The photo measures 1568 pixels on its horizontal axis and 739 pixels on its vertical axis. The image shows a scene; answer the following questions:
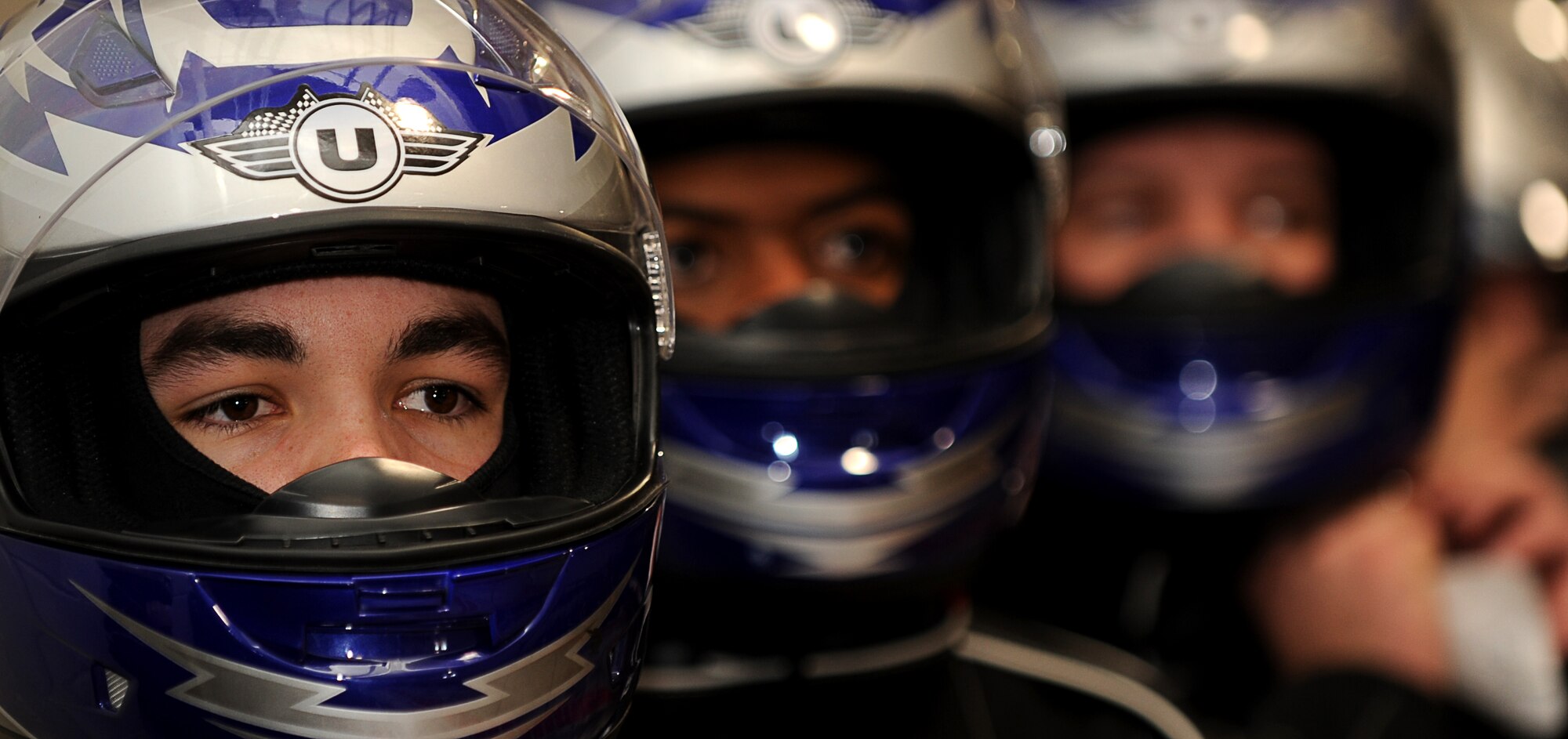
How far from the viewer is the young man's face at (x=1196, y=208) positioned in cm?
188

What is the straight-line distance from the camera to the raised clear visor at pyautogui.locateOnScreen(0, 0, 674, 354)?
0.85m

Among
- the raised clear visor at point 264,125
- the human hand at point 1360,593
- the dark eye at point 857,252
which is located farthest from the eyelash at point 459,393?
the human hand at point 1360,593

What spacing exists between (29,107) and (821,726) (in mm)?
919

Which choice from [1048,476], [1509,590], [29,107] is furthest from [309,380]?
[1509,590]

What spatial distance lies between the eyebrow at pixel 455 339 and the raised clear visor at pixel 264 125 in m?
0.09

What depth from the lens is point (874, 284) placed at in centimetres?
156

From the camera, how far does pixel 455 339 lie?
96 cm

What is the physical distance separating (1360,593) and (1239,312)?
0.44m

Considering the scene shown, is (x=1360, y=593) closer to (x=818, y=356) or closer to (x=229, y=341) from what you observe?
(x=818, y=356)

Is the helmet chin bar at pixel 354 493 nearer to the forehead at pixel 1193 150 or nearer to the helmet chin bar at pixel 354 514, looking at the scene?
the helmet chin bar at pixel 354 514

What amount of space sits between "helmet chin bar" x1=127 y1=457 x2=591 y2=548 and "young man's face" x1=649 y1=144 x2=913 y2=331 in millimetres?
609

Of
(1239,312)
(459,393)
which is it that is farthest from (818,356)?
(1239,312)

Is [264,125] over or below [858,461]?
over

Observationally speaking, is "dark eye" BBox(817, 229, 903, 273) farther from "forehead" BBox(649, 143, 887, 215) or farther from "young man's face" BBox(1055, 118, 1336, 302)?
"young man's face" BBox(1055, 118, 1336, 302)
